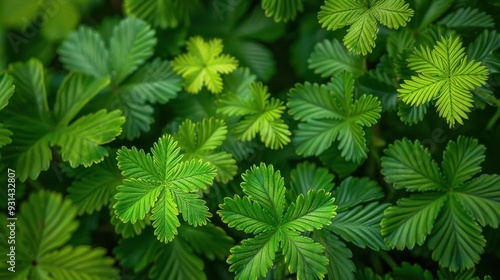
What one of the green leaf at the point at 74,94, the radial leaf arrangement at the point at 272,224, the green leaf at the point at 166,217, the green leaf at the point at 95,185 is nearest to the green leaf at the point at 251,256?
the radial leaf arrangement at the point at 272,224

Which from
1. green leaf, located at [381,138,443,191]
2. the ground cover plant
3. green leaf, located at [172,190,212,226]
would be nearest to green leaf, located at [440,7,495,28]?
the ground cover plant

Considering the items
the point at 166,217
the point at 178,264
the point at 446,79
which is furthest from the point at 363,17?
the point at 178,264

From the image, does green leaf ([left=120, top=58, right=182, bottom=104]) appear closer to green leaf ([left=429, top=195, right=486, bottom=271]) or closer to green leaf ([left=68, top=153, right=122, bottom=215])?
green leaf ([left=68, top=153, right=122, bottom=215])

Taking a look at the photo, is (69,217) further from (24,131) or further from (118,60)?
(118,60)

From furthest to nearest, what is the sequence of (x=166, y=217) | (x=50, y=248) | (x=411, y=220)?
(x=50, y=248)
(x=411, y=220)
(x=166, y=217)

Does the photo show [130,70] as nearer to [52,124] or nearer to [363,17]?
[52,124]

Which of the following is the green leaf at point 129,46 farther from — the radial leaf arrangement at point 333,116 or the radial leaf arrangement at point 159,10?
the radial leaf arrangement at point 333,116
